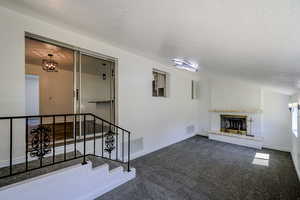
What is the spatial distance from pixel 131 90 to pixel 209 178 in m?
2.67

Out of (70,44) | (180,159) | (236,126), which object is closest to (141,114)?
(180,159)

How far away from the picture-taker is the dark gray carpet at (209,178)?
230 cm

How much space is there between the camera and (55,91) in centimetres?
587

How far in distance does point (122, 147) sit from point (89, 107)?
3.01 m

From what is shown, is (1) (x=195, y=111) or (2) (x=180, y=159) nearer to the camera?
(2) (x=180, y=159)

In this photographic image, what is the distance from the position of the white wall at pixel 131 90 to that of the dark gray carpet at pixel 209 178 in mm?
863

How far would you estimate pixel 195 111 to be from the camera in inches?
256

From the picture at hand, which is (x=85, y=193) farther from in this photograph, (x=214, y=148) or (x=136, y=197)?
(x=214, y=148)

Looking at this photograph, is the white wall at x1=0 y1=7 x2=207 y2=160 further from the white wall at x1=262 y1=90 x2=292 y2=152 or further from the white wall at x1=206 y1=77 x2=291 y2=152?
the white wall at x1=262 y1=90 x2=292 y2=152

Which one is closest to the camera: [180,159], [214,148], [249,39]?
[249,39]

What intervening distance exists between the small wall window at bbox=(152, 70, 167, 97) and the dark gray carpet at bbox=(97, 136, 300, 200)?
1.92 metres

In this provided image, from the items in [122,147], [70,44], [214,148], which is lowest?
[214,148]

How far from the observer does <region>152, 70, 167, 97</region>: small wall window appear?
4525 mm

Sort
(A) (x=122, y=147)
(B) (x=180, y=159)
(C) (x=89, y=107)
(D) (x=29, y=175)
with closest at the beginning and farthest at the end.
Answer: (D) (x=29, y=175), (A) (x=122, y=147), (B) (x=180, y=159), (C) (x=89, y=107)
